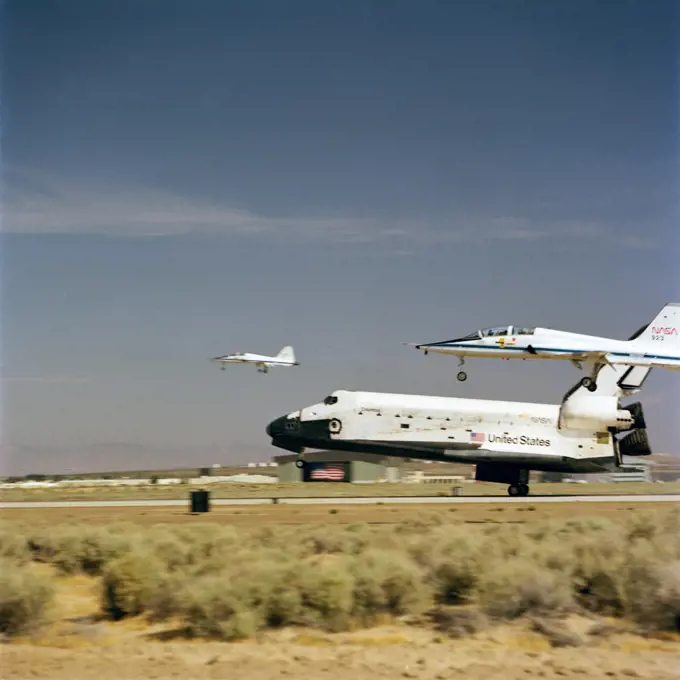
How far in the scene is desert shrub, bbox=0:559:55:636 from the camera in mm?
14062

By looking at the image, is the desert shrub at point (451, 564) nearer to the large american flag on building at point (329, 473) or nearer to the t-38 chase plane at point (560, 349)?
the t-38 chase plane at point (560, 349)

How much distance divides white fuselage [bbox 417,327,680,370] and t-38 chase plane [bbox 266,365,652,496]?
3621mm

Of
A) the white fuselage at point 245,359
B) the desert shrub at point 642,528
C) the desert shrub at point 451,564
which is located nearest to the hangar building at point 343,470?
the white fuselage at point 245,359

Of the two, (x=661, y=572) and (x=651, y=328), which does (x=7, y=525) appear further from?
(x=651, y=328)

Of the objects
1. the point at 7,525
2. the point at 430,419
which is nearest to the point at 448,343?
the point at 430,419

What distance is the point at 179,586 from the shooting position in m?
15.4

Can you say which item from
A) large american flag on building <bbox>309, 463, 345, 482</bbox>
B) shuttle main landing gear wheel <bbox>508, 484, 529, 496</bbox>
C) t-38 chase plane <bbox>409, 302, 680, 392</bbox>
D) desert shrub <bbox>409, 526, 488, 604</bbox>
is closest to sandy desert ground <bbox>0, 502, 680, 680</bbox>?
desert shrub <bbox>409, 526, 488, 604</bbox>

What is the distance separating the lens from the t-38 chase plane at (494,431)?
182 feet

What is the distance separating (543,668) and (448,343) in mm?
39549

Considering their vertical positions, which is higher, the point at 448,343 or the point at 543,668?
the point at 448,343

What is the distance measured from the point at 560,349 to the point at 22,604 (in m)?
40.9

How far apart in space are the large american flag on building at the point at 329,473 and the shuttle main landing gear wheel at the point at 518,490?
57231 millimetres

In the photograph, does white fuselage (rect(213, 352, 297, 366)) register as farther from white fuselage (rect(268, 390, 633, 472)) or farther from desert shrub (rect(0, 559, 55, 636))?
desert shrub (rect(0, 559, 55, 636))

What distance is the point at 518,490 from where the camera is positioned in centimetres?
5647
